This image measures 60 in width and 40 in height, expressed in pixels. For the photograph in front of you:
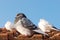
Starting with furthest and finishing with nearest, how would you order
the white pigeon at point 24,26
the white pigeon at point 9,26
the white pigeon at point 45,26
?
the white pigeon at point 45,26 → the white pigeon at point 9,26 → the white pigeon at point 24,26

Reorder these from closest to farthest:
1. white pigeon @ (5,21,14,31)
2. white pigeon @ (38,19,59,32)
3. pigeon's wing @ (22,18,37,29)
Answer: pigeon's wing @ (22,18,37,29) < white pigeon @ (5,21,14,31) < white pigeon @ (38,19,59,32)

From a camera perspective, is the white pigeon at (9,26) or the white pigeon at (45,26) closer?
the white pigeon at (9,26)

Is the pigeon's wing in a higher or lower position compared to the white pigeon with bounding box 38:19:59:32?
lower

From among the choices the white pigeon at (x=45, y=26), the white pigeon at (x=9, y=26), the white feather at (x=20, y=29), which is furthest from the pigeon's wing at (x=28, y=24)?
the white pigeon at (x=45, y=26)

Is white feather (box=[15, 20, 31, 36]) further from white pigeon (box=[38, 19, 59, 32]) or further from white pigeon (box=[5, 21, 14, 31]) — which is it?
white pigeon (box=[38, 19, 59, 32])

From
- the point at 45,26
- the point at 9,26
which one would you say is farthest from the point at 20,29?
the point at 45,26

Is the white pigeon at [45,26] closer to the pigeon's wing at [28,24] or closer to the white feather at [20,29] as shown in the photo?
the pigeon's wing at [28,24]

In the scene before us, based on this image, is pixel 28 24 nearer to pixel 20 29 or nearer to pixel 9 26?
pixel 20 29

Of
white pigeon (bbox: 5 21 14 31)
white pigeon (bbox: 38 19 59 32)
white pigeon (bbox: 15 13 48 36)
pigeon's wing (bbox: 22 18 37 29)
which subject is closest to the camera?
white pigeon (bbox: 15 13 48 36)

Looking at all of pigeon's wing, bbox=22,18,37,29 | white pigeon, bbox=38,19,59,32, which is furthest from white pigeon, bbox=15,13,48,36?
white pigeon, bbox=38,19,59,32

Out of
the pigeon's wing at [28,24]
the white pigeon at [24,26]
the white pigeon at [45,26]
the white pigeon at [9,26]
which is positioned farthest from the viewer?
the white pigeon at [45,26]

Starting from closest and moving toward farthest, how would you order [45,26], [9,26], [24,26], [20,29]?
[20,29] → [24,26] → [9,26] → [45,26]

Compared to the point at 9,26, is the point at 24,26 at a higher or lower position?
lower

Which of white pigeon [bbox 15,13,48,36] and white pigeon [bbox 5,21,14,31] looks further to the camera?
white pigeon [bbox 5,21,14,31]
